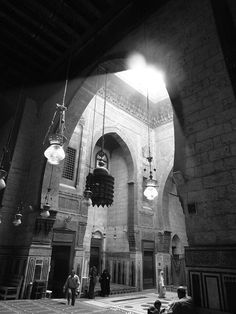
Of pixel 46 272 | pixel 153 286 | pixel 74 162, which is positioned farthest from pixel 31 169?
pixel 153 286

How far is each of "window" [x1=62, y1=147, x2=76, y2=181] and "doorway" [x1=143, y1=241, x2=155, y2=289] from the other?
5.08m

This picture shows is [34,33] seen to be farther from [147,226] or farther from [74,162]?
[147,226]

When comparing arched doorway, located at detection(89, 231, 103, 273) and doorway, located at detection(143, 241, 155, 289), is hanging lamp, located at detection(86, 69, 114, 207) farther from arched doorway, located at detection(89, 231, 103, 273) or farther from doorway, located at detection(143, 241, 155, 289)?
arched doorway, located at detection(89, 231, 103, 273)

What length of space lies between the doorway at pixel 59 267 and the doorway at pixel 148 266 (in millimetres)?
4501

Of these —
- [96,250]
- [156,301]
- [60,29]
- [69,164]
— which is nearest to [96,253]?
[96,250]

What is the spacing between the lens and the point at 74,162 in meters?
9.25

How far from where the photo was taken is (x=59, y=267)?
7.82 metres

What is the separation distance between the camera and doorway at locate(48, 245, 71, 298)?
7.58 meters

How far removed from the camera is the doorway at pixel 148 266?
430 inches

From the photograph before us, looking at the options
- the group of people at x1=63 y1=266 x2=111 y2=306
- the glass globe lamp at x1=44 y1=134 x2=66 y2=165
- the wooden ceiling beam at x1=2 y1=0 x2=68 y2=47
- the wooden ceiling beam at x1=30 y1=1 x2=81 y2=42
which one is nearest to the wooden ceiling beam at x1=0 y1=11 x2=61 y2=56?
the wooden ceiling beam at x1=2 y1=0 x2=68 y2=47

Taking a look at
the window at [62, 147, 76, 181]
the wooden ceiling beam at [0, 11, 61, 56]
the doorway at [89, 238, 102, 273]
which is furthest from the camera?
the doorway at [89, 238, 102, 273]

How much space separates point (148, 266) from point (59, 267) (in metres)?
5.06

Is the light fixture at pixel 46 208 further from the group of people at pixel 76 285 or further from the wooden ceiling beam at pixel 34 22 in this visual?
the wooden ceiling beam at pixel 34 22

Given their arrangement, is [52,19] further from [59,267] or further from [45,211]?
[59,267]
